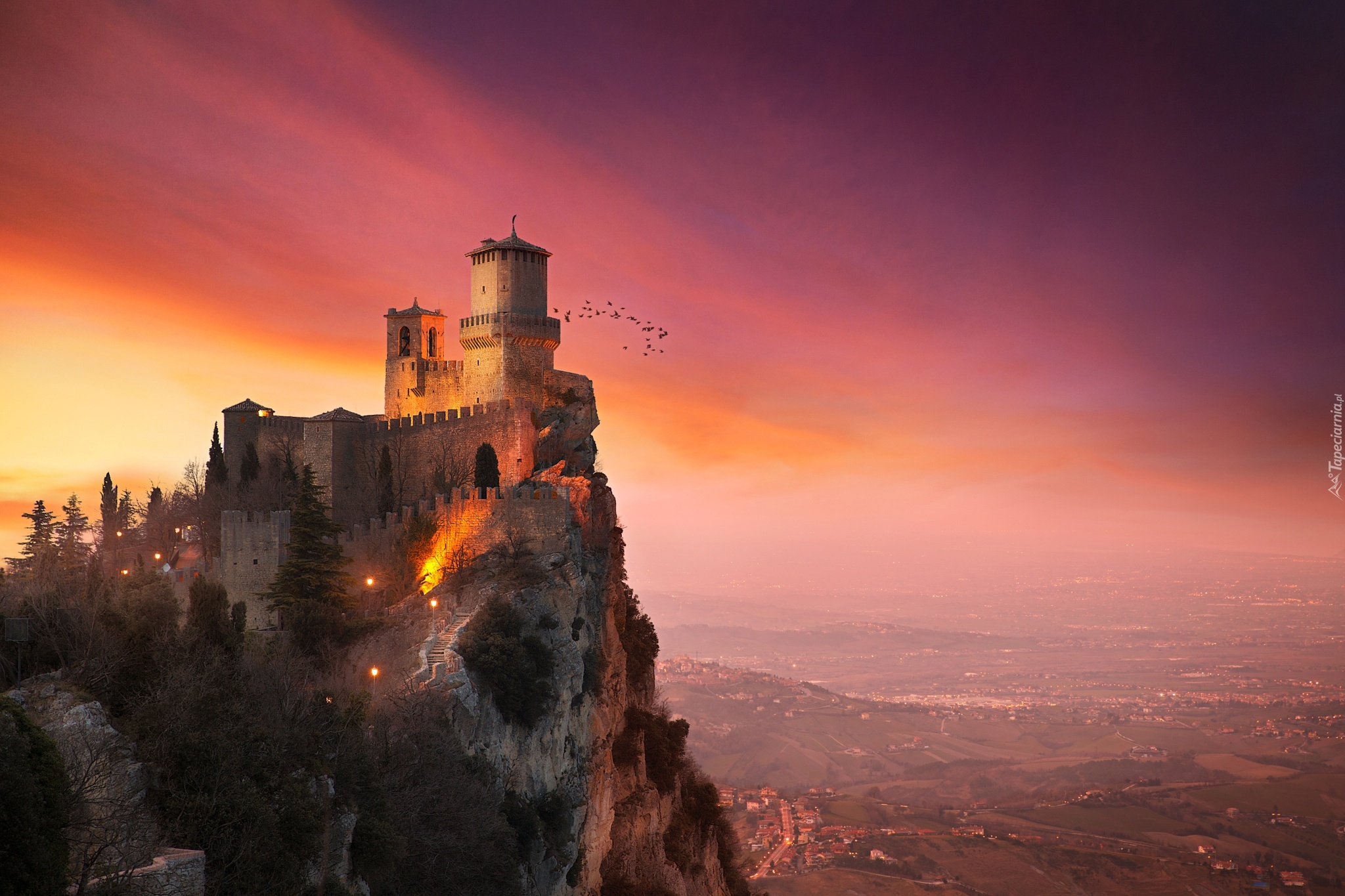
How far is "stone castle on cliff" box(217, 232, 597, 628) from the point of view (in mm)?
38094

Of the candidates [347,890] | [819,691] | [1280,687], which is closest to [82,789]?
[347,890]

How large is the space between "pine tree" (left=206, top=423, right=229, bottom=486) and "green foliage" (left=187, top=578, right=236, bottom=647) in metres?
20.0

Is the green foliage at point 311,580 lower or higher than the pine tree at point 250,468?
lower

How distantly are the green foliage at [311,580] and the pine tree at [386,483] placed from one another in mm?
4359

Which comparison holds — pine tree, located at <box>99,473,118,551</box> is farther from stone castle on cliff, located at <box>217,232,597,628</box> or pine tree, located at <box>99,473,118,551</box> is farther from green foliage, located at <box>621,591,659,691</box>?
green foliage, located at <box>621,591,659,691</box>

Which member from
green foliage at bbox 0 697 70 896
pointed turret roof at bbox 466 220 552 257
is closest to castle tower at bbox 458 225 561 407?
pointed turret roof at bbox 466 220 552 257

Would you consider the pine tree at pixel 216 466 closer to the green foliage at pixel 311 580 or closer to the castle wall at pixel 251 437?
the castle wall at pixel 251 437

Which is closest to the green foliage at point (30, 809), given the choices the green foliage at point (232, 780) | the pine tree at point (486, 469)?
the green foliage at point (232, 780)

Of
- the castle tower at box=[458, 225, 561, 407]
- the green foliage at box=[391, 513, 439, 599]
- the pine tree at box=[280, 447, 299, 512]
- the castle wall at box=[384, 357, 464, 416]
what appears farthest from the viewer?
the castle wall at box=[384, 357, 464, 416]

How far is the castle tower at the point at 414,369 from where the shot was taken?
46.6 meters

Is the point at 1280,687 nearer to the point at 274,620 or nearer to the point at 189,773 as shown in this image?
the point at 274,620

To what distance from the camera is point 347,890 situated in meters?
20.2

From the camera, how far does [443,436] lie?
142 ft

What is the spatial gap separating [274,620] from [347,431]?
32.4 ft
